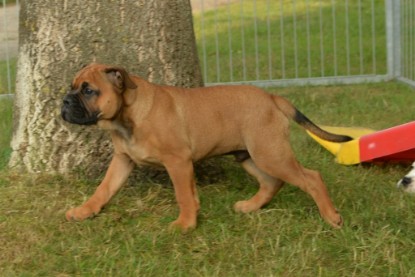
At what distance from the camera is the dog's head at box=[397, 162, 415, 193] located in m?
5.89

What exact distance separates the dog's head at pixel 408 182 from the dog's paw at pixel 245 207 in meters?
1.08

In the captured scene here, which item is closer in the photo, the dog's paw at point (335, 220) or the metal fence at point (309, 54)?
the dog's paw at point (335, 220)

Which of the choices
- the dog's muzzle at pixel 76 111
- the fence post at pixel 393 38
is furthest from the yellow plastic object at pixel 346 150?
the fence post at pixel 393 38

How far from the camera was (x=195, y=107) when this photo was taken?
528 cm

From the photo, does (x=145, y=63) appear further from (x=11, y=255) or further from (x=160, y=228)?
(x=11, y=255)

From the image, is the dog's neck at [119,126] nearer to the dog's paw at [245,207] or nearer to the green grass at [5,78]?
the dog's paw at [245,207]

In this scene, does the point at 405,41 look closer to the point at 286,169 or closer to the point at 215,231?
the point at 286,169

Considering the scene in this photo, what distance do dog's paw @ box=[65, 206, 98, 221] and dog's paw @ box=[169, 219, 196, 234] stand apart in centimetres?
53

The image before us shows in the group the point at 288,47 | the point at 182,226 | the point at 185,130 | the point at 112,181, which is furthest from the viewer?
the point at 288,47

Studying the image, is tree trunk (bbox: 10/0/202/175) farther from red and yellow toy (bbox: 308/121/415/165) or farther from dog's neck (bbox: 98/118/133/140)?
red and yellow toy (bbox: 308/121/415/165)

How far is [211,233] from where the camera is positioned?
5.12m

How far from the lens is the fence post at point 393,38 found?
10.6 metres

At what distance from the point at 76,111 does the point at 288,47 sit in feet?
26.6

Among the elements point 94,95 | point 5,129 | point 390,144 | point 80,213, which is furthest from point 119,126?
point 5,129
